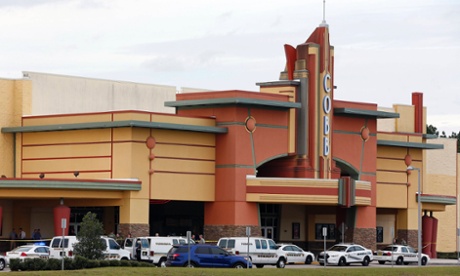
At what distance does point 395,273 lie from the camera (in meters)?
65.0

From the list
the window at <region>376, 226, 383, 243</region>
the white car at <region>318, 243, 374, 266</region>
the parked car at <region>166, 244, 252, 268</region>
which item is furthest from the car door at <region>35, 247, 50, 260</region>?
the window at <region>376, 226, 383, 243</region>

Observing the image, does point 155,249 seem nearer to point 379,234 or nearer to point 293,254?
point 293,254

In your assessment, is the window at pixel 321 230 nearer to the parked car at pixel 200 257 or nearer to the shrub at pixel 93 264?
the parked car at pixel 200 257

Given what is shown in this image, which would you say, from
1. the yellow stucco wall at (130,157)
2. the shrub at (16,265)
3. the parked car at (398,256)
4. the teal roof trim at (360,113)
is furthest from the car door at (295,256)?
the shrub at (16,265)

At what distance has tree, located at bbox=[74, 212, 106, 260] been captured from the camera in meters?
63.4

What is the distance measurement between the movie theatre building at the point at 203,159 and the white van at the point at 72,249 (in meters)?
9.29

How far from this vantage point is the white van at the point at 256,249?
72.1m

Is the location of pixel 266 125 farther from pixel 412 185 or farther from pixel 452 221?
pixel 452 221

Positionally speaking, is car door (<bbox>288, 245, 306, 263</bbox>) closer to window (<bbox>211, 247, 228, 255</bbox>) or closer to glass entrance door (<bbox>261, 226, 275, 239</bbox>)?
window (<bbox>211, 247, 228, 255</bbox>)

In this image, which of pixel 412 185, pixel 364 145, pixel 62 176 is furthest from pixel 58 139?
pixel 412 185

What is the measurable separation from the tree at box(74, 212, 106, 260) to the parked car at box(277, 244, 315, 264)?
45.6 feet

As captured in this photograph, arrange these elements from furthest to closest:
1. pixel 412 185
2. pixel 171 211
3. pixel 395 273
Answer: pixel 412 185 → pixel 171 211 → pixel 395 273

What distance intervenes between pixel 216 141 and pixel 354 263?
39.9 ft

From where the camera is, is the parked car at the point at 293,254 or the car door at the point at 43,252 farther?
the parked car at the point at 293,254
